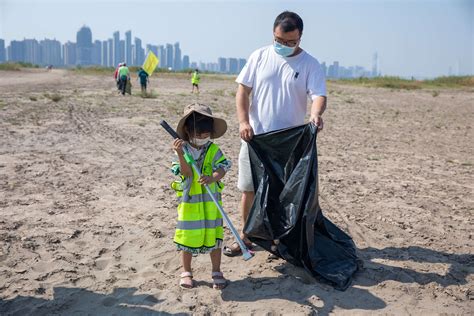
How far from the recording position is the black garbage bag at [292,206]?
347 cm

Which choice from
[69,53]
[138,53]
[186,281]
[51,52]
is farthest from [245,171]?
[138,53]

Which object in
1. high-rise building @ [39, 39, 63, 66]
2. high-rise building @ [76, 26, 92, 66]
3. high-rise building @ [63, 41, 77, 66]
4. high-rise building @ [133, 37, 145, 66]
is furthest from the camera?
high-rise building @ [133, 37, 145, 66]

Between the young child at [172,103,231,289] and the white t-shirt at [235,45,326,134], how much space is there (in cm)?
47

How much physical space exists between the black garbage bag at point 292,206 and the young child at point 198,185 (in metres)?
0.39

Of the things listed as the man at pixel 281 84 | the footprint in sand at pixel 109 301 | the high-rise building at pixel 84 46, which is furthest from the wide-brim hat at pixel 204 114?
the high-rise building at pixel 84 46

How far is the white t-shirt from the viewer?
359 cm

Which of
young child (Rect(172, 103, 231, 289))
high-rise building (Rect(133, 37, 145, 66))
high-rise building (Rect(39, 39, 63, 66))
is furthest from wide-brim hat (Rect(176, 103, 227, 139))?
high-rise building (Rect(133, 37, 145, 66))

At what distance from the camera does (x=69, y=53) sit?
17950 centimetres

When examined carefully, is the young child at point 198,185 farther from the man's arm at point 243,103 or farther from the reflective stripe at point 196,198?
the man's arm at point 243,103

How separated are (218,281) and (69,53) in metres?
191

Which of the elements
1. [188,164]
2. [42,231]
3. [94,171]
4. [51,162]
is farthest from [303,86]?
[51,162]

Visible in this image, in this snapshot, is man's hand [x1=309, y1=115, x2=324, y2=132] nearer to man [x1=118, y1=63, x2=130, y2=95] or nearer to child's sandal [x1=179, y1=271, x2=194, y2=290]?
child's sandal [x1=179, y1=271, x2=194, y2=290]

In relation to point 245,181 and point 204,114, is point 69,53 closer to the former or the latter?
point 245,181

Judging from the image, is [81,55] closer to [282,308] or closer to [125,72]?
[125,72]
